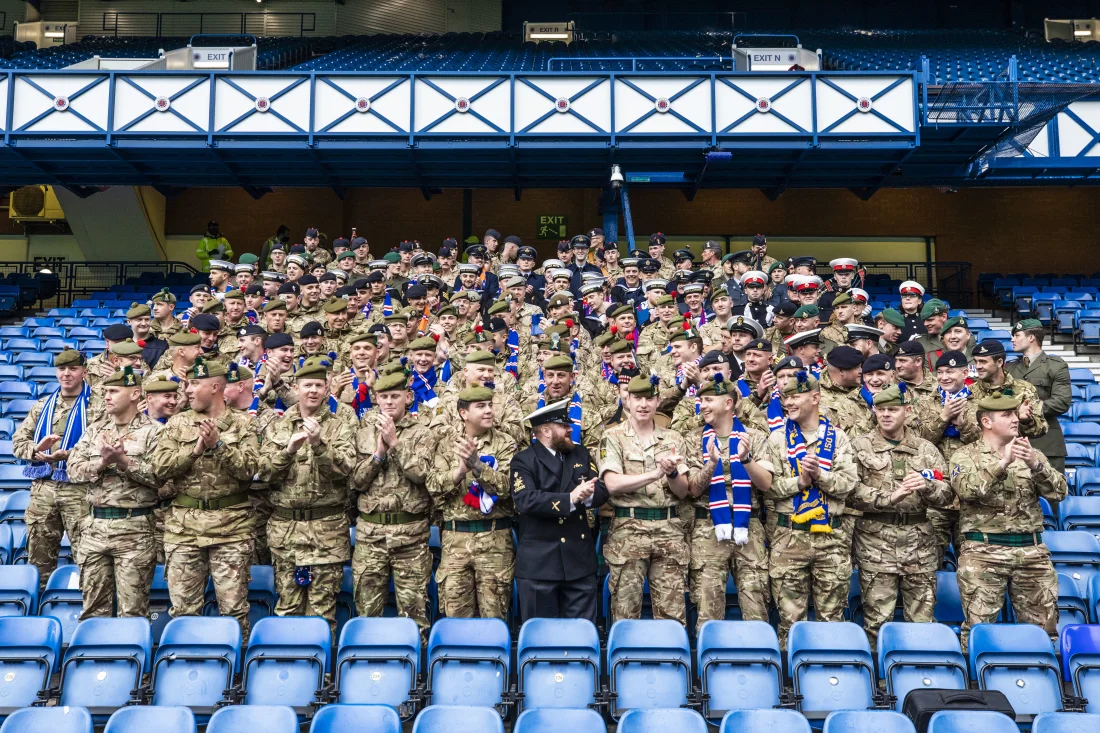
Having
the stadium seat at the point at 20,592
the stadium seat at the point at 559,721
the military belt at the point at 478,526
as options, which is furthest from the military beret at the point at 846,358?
the stadium seat at the point at 20,592

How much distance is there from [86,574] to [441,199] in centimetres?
1545

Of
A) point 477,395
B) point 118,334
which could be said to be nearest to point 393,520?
point 477,395

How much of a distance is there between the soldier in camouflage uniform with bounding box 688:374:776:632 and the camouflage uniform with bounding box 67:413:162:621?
3.41 m

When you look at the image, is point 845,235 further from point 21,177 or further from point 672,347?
point 21,177

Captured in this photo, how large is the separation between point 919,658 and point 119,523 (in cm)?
482

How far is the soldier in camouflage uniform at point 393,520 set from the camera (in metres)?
5.77

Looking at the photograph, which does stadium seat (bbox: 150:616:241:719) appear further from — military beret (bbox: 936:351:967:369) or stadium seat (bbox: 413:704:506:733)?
military beret (bbox: 936:351:967:369)

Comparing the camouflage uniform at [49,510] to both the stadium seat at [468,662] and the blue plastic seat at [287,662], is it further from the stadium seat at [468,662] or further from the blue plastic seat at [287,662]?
the stadium seat at [468,662]

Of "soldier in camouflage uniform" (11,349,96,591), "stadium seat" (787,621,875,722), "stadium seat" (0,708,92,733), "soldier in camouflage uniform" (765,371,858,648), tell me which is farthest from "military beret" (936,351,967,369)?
"soldier in camouflage uniform" (11,349,96,591)

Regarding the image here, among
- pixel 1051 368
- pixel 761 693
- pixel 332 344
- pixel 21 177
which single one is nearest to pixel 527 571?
pixel 761 693

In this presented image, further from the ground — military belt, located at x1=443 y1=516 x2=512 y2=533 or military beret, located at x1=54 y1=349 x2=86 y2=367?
military beret, located at x1=54 y1=349 x2=86 y2=367

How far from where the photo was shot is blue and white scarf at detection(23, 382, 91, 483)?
640cm

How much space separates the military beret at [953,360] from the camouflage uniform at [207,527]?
4865 millimetres

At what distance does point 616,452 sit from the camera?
18.5 ft
